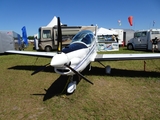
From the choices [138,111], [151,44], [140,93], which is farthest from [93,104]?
[151,44]

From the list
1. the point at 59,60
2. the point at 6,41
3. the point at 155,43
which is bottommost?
the point at 59,60

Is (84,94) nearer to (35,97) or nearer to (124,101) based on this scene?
(124,101)

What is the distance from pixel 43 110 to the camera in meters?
3.87

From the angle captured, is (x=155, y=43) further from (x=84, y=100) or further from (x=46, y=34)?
(x=84, y=100)

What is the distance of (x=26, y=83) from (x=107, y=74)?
4.18 meters

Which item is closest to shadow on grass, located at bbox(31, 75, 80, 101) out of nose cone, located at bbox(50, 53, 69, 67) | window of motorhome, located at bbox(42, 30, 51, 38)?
nose cone, located at bbox(50, 53, 69, 67)

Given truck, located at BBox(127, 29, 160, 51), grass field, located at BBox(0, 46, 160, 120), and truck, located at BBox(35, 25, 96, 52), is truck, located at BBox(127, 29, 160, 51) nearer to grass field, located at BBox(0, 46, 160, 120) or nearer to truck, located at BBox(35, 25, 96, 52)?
truck, located at BBox(35, 25, 96, 52)

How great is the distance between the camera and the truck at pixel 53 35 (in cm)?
1711

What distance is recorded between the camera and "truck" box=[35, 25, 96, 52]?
17109 mm

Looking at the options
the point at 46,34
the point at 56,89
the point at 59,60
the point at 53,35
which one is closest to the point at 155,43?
the point at 53,35

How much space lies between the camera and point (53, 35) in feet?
57.0

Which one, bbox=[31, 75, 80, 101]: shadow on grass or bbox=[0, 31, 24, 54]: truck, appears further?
bbox=[0, 31, 24, 54]: truck

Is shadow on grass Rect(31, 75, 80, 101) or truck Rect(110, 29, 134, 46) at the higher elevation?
truck Rect(110, 29, 134, 46)

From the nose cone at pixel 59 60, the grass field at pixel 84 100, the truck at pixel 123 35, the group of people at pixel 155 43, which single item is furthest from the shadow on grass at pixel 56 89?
the truck at pixel 123 35
